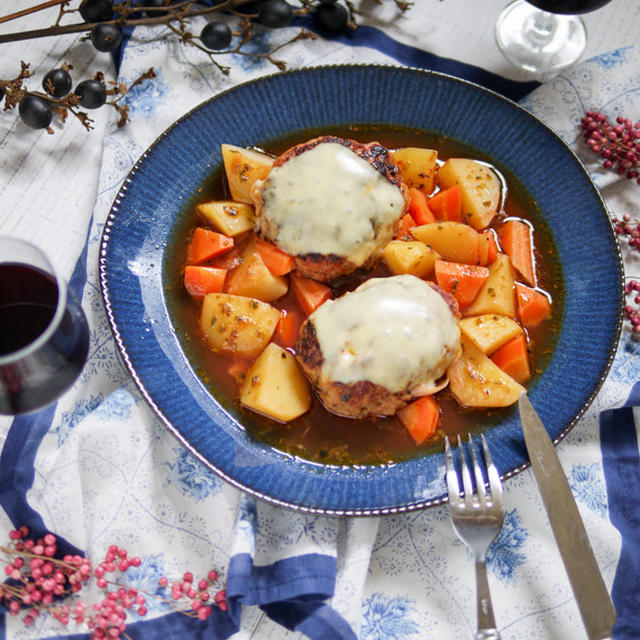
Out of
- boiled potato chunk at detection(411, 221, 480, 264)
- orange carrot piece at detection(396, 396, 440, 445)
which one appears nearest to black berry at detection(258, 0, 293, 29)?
boiled potato chunk at detection(411, 221, 480, 264)

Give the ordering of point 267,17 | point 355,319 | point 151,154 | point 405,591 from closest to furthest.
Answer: point 355,319
point 405,591
point 151,154
point 267,17

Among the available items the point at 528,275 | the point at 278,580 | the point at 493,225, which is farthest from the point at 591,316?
the point at 278,580

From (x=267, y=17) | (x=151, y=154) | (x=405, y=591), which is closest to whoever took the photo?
(x=405, y=591)

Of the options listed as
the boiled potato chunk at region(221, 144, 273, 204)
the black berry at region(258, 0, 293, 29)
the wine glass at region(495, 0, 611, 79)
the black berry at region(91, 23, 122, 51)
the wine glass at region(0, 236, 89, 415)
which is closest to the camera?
the wine glass at region(0, 236, 89, 415)

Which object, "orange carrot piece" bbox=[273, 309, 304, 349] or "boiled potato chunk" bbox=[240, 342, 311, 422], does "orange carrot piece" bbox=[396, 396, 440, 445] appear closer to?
"boiled potato chunk" bbox=[240, 342, 311, 422]

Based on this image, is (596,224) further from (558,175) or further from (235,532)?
(235,532)

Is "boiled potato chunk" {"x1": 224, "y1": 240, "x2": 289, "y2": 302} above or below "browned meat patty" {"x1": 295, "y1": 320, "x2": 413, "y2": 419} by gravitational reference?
above

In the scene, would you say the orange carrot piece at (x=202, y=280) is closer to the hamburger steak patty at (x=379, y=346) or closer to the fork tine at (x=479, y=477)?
the hamburger steak patty at (x=379, y=346)
